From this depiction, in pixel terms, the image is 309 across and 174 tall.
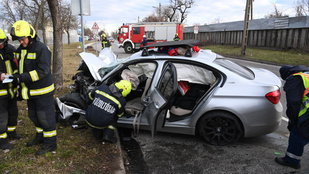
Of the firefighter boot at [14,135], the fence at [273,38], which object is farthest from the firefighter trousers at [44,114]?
the fence at [273,38]

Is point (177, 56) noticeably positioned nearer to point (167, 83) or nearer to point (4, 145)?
point (167, 83)

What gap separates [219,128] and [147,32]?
19235mm

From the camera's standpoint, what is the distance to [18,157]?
9.95 ft

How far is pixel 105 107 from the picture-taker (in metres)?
3.36

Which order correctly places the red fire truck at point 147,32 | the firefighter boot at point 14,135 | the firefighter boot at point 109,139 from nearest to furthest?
the firefighter boot at point 109,139
the firefighter boot at point 14,135
the red fire truck at point 147,32

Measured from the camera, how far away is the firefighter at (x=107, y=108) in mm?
3375

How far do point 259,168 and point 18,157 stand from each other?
3.27 m

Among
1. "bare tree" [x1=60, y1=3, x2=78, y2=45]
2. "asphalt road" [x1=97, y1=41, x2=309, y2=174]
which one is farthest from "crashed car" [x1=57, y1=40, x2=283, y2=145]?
"bare tree" [x1=60, y1=3, x2=78, y2=45]

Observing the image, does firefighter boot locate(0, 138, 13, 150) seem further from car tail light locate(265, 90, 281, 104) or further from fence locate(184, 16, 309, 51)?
fence locate(184, 16, 309, 51)

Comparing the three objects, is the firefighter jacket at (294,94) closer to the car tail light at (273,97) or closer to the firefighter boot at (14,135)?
the car tail light at (273,97)

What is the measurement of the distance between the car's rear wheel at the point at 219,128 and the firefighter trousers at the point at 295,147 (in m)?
0.70

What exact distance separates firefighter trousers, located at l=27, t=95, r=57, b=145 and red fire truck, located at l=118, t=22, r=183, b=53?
61.7 ft

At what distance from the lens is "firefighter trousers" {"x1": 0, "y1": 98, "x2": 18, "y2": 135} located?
3.15 meters

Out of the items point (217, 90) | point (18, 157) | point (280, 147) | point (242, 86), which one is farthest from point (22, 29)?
point (280, 147)
